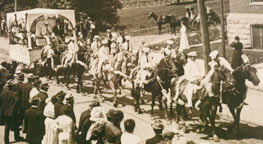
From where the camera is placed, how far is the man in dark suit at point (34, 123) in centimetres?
790

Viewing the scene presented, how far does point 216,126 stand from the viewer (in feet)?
27.9

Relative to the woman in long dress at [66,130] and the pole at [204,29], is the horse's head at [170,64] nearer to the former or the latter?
the pole at [204,29]

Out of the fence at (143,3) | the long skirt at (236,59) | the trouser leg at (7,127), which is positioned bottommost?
the trouser leg at (7,127)

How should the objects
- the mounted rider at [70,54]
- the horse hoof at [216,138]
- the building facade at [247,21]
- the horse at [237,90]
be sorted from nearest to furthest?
the building facade at [247,21]
the horse at [237,90]
the horse hoof at [216,138]
the mounted rider at [70,54]

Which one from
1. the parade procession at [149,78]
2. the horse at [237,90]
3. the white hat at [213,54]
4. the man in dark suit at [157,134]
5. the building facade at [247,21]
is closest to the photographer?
the man in dark suit at [157,134]

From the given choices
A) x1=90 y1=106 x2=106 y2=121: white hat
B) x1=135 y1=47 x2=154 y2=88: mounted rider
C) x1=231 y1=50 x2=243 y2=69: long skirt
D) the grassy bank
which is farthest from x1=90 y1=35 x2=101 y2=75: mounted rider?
x1=90 y1=106 x2=106 y2=121: white hat

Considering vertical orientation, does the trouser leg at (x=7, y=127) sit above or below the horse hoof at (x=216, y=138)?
above

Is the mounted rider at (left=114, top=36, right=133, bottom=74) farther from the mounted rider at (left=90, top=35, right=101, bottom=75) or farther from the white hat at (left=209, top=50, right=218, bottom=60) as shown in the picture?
the white hat at (left=209, top=50, right=218, bottom=60)

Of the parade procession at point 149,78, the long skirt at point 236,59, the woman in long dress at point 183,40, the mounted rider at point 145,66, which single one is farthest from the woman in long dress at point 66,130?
the mounted rider at point 145,66

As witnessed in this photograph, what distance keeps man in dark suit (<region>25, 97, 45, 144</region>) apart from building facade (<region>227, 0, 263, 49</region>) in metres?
3.97

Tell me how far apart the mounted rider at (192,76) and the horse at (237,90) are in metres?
0.57

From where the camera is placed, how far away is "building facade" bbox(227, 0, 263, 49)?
7.11m

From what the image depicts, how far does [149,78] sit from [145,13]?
184cm

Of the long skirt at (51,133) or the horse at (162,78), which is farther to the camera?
the horse at (162,78)
